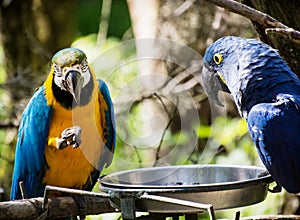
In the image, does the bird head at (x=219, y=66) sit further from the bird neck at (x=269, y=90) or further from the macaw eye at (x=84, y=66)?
the macaw eye at (x=84, y=66)

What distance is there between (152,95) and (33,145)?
0.59 meters

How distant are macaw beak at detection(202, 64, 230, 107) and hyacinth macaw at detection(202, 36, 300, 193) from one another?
0.23ft

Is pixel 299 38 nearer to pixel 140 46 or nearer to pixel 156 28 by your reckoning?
pixel 140 46

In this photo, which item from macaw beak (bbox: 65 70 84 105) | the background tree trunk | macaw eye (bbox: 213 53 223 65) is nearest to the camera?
the background tree trunk

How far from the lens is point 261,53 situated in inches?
67.7

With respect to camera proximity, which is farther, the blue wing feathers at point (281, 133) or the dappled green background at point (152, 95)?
the dappled green background at point (152, 95)

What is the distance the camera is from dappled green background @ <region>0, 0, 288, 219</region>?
242cm

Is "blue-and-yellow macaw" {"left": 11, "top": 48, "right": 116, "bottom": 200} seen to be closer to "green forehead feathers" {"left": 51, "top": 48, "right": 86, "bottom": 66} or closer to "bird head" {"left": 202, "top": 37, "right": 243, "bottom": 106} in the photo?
"green forehead feathers" {"left": 51, "top": 48, "right": 86, "bottom": 66}

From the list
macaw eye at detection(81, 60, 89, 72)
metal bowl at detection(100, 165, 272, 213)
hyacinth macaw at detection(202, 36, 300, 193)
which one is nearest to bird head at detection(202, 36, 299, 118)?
hyacinth macaw at detection(202, 36, 300, 193)

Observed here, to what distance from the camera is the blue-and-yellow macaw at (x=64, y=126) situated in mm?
2047

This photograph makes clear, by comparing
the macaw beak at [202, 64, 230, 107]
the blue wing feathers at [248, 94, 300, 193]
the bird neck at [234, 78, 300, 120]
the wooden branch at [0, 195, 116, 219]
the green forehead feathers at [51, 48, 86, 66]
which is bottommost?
the wooden branch at [0, 195, 116, 219]

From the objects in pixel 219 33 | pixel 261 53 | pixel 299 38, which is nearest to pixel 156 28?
pixel 219 33

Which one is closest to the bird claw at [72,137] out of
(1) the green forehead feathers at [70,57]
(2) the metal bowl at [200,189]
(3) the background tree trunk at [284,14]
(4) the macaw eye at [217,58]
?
(1) the green forehead feathers at [70,57]

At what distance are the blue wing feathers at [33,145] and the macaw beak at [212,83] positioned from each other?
58cm
